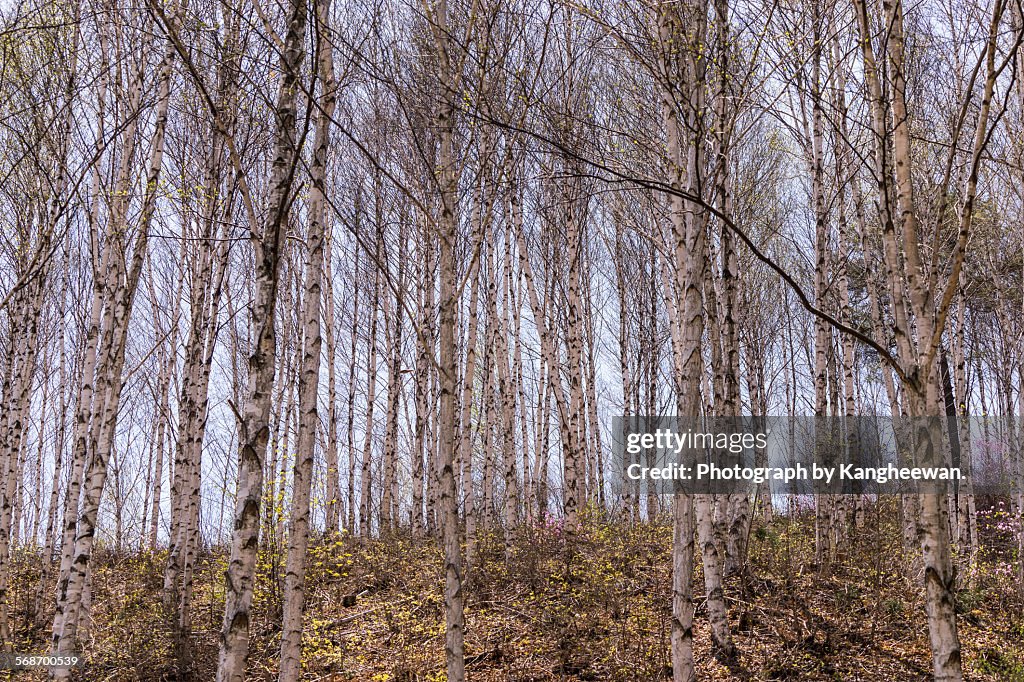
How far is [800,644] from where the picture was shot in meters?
5.93

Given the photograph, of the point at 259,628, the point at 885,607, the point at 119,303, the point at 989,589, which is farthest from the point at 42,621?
the point at 989,589

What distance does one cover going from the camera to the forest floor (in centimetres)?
591

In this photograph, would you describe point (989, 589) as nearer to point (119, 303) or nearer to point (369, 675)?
point (369, 675)

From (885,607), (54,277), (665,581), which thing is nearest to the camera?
(885,607)

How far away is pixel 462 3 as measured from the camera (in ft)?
16.1

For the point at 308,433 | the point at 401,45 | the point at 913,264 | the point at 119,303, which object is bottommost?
the point at 308,433

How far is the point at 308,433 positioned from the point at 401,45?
20.7 feet

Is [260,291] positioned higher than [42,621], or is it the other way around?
[260,291]

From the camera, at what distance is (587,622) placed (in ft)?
20.9

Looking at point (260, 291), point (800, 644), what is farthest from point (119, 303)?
point (800, 644)

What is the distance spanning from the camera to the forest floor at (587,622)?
5.91 meters

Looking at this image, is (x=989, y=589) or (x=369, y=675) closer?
(x=369, y=675)

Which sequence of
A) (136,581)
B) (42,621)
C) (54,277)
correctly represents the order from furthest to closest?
(54,277)
(136,581)
(42,621)

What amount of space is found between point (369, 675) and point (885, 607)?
508 cm
